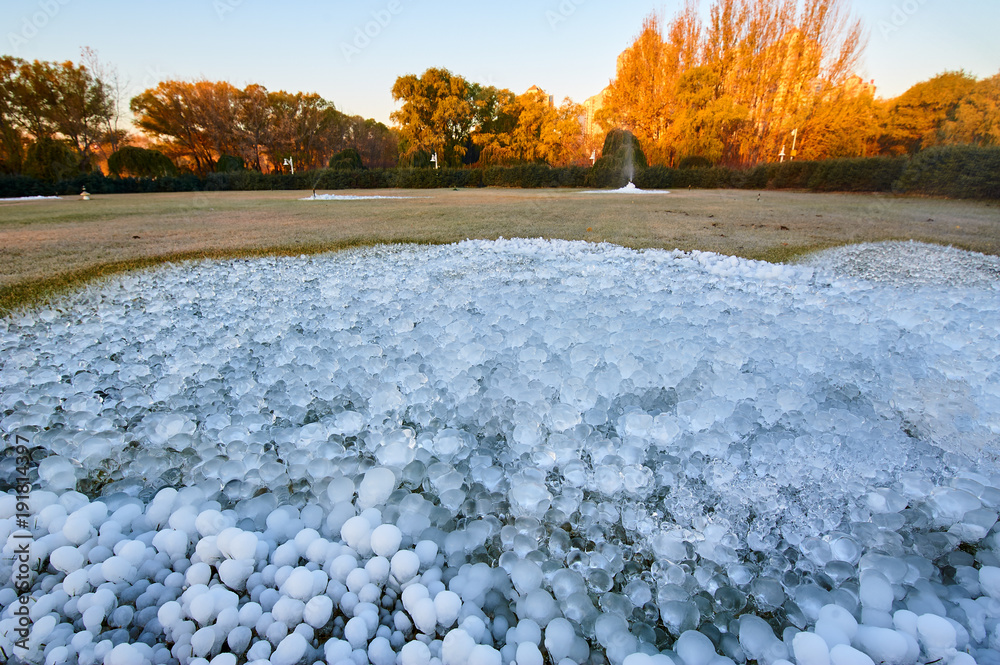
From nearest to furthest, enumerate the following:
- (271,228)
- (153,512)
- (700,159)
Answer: (153,512)
(271,228)
(700,159)

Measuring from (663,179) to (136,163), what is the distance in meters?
17.6

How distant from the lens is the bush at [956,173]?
8.49 metres

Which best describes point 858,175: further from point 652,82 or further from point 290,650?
point 290,650

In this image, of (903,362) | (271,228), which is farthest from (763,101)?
(903,362)

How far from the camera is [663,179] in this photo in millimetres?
14633

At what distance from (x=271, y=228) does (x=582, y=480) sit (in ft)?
15.1

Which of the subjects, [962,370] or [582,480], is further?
[962,370]

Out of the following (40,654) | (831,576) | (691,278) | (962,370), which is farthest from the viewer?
(691,278)

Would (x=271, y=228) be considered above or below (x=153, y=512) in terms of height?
above

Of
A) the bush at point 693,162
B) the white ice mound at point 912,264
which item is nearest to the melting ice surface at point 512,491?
the white ice mound at point 912,264

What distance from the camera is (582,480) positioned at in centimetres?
90

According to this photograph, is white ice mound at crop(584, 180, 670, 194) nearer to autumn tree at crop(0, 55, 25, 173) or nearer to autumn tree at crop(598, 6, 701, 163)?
autumn tree at crop(598, 6, 701, 163)

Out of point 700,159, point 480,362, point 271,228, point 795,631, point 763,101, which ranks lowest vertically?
point 795,631

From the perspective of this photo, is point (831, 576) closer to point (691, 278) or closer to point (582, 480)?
point (582, 480)
